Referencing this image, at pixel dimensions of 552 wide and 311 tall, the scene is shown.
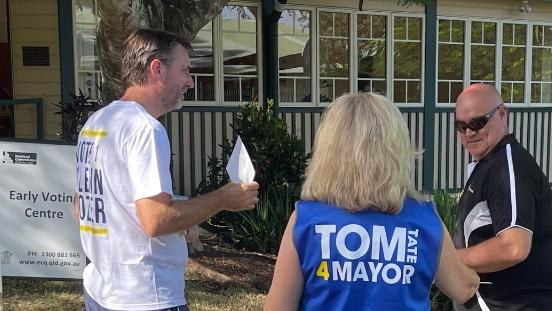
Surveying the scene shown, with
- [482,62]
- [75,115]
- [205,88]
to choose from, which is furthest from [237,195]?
[482,62]

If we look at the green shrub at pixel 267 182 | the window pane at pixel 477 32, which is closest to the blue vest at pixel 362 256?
the green shrub at pixel 267 182

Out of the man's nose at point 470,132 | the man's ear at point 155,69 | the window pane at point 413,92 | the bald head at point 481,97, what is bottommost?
the man's nose at point 470,132

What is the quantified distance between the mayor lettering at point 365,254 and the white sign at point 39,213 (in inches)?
124

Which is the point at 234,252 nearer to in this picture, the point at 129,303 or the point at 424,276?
the point at 129,303

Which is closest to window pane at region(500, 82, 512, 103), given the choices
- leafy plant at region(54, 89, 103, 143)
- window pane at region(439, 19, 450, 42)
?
window pane at region(439, 19, 450, 42)

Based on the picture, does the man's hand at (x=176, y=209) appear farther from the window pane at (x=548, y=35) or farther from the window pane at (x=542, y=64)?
the window pane at (x=548, y=35)

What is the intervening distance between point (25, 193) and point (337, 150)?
3349mm

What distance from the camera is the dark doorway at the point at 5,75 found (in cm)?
743

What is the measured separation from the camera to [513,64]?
10391mm

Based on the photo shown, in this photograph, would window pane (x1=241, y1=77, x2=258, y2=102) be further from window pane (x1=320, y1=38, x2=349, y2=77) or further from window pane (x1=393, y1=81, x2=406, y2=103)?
window pane (x1=393, y1=81, x2=406, y2=103)

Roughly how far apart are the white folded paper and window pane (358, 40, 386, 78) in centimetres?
721

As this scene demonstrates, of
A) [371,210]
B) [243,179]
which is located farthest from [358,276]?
[243,179]

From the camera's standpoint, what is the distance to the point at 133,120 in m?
2.10

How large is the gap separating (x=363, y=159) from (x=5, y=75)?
7.14m
